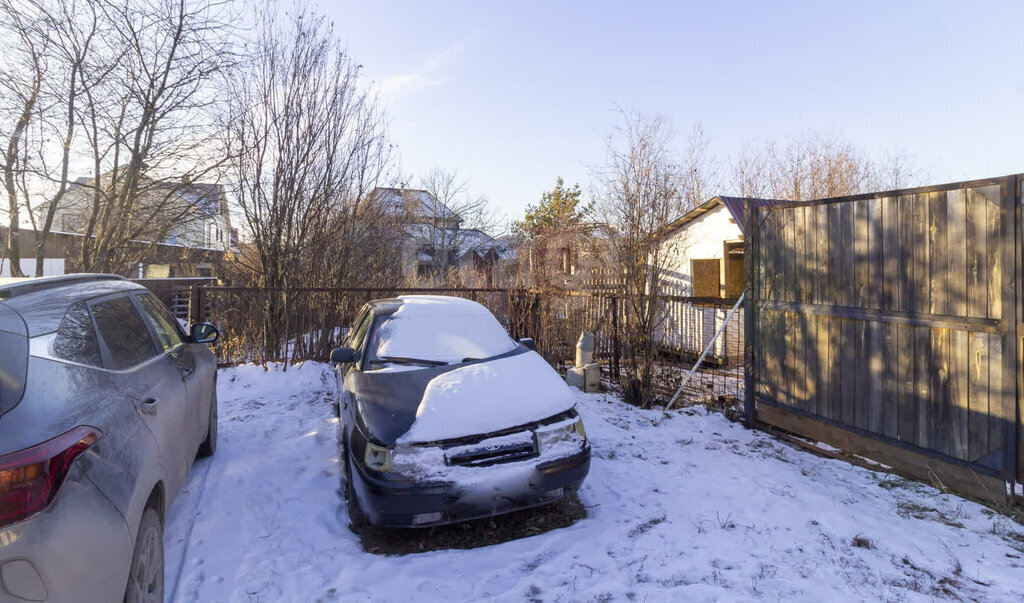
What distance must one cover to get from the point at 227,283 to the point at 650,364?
417 inches

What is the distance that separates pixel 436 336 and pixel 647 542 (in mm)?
2406

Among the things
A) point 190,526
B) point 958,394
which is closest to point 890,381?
point 958,394

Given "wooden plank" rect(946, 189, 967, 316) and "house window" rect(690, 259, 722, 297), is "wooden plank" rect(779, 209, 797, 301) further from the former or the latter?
"house window" rect(690, 259, 722, 297)

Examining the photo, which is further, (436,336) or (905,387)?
(436,336)

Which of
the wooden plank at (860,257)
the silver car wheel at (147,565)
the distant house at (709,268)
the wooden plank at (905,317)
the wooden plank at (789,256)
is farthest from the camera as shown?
the distant house at (709,268)

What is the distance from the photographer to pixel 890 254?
4.26 metres

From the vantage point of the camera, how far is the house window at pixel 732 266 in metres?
12.4

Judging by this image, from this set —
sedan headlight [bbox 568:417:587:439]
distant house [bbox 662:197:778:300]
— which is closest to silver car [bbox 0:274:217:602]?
sedan headlight [bbox 568:417:587:439]

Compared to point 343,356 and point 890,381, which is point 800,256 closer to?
point 890,381

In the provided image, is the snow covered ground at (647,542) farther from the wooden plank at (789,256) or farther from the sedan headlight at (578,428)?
the wooden plank at (789,256)

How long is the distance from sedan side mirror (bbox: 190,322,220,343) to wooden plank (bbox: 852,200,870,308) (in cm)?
581

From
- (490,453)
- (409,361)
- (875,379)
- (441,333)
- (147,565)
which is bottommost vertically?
(147,565)

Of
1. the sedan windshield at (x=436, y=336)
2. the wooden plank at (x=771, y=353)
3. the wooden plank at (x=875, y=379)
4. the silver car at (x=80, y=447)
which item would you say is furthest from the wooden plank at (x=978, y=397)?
the silver car at (x=80, y=447)

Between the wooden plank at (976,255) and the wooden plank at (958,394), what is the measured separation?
24 centimetres
